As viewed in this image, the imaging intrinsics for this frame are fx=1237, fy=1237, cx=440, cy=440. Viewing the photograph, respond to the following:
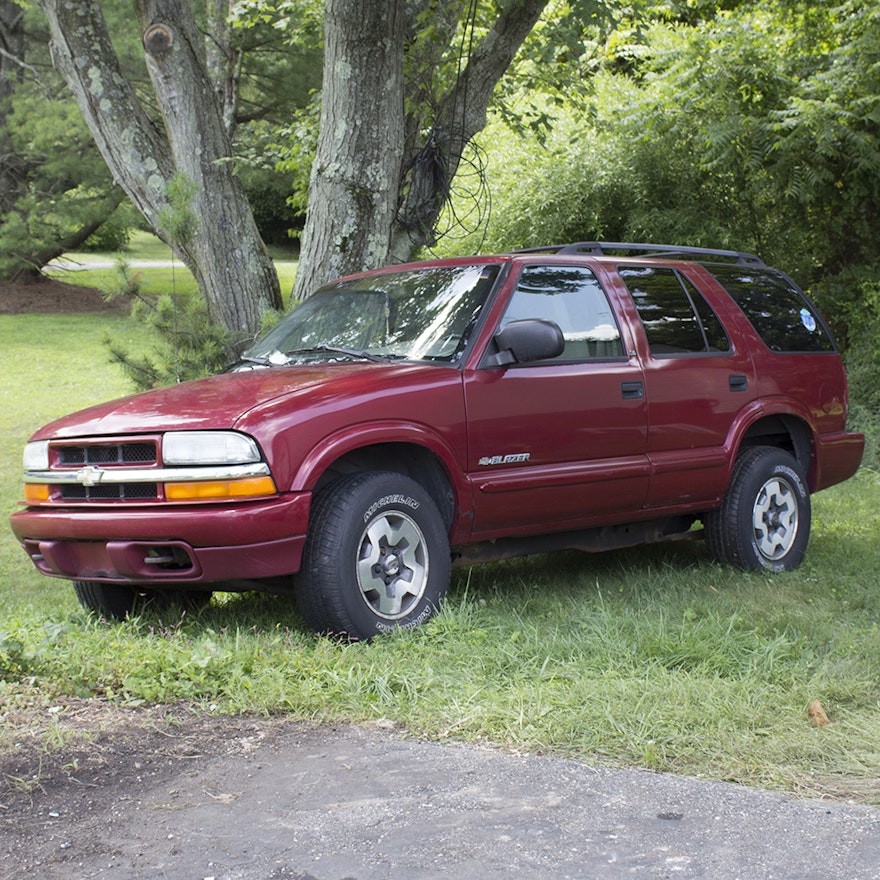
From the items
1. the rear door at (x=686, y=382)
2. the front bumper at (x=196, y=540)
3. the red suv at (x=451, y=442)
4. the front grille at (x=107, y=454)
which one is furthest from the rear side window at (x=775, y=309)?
the front grille at (x=107, y=454)

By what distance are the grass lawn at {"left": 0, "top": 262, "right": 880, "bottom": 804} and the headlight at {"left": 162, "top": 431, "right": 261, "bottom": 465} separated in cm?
73

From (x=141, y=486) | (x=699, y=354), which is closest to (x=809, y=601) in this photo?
(x=699, y=354)

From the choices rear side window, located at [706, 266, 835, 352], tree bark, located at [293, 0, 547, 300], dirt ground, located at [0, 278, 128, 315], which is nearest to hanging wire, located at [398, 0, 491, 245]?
tree bark, located at [293, 0, 547, 300]

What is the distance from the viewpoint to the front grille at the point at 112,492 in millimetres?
5074

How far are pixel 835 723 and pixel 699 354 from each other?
2944mm

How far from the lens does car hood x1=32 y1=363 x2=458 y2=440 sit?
5074mm

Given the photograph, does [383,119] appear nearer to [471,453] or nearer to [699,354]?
[699,354]

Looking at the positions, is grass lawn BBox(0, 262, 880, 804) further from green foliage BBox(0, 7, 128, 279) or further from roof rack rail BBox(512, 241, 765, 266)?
green foliage BBox(0, 7, 128, 279)

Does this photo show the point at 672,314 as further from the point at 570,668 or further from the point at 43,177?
the point at 43,177

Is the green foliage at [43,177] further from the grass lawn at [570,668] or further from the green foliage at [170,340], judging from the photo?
the grass lawn at [570,668]

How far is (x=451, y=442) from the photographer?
219 inches

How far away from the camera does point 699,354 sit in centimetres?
682

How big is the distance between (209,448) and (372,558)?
83cm

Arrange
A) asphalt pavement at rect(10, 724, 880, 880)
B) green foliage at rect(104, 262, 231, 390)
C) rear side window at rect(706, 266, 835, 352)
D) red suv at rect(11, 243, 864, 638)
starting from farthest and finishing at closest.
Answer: green foliage at rect(104, 262, 231, 390) < rear side window at rect(706, 266, 835, 352) < red suv at rect(11, 243, 864, 638) < asphalt pavement at rect(10, 724, 880, 880)
